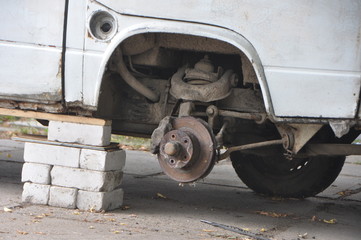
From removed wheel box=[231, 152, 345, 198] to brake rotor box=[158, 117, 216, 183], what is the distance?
4.36 ft

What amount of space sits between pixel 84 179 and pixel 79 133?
0.33 metres

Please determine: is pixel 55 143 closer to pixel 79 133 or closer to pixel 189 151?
pixel 79 133

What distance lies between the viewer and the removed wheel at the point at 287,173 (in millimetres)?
5473

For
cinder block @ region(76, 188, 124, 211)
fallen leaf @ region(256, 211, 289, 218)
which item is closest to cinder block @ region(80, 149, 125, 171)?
Result: cinder block @ region(76, 188, 124, 211)

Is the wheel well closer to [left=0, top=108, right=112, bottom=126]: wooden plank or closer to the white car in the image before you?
the white car

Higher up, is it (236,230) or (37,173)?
(37,173)

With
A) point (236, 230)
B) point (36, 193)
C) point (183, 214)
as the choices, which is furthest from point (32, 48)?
point (236, 230)

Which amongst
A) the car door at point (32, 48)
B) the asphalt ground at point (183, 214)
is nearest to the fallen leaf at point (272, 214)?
the asphalt ground at point (183, 214)

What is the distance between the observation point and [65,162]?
4.62m

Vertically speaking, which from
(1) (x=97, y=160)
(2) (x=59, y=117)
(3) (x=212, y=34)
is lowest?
(1) (x=97, y=160)

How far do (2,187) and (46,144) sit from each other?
3.02 ft

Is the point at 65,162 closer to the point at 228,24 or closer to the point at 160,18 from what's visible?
the point at 160,18

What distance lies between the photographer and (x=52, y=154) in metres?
4.66

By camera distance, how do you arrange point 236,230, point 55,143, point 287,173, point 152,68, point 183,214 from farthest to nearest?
point 287,173 → point 152,68 → point 183,214 → point 55,143 → point 236,230
